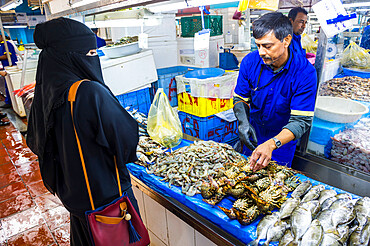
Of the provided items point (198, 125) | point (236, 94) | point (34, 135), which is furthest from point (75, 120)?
point (198, 125)

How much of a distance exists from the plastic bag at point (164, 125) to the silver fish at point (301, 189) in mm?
1484

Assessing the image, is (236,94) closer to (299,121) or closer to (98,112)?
(299,121)

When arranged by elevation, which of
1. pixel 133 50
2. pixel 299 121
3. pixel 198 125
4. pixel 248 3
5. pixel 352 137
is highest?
pixel 248 3

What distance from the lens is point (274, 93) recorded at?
231 cm

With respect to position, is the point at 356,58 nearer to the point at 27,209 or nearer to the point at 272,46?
the point at 272,46

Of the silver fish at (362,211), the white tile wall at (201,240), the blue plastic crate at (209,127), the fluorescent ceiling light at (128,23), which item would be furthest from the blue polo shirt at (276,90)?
the fluorescent ceiling light at (128,23)

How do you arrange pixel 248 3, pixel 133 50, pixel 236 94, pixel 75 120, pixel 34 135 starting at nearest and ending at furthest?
pixel 75 120, pixel 248 3, pixel 34 135, pixel 236 94, pixel 133 50

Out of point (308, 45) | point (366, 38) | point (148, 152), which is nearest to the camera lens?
point (148, 152)

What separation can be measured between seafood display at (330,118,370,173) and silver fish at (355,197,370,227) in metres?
0.90

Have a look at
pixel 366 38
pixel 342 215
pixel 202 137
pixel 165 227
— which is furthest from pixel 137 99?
pixel 366 38

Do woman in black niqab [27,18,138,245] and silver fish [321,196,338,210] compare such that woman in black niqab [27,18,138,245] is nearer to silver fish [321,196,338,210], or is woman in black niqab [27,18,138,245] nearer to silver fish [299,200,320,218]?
silver fish [299,200,320,218]

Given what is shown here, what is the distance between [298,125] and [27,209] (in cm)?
411

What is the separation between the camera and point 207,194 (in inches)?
72.1

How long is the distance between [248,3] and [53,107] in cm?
151
